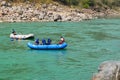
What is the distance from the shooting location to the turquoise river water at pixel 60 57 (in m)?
30.6

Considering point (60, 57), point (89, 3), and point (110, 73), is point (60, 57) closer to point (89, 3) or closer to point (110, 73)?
point (110, 73)

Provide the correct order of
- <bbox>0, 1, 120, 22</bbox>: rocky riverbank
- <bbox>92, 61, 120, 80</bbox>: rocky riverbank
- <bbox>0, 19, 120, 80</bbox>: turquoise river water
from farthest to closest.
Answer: <bbox>0, 1, 120, 22</bbox>: rocky riverbank
<bbox>0, 19, 120, 80</bbox>: turquoise river water
<bbox>92, 61, 120, 80</bbox>: rocky riverbank

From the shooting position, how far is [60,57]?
3997 cm

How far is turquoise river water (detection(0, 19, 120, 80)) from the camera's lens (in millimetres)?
30625

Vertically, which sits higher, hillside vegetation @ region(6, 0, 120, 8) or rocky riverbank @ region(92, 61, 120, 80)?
rocky riverbank @ region(92, 61, 120, 80)

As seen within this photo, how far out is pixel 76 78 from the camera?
29.2 meters

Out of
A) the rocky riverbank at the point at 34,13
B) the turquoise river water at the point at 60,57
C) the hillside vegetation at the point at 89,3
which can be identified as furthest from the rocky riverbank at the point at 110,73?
the hillside vegetation at the point at 89,3

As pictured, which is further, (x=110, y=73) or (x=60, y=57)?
(x=60, y=57)

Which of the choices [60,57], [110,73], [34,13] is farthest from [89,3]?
[110,73]

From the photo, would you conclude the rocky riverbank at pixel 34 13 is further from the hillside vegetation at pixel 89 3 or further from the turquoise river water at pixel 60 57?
the turquoise river water at pixel 60 57

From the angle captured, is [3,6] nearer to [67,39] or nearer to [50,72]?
[67,39]

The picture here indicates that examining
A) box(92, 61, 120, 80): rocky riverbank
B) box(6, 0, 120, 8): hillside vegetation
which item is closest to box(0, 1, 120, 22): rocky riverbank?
box(6, 0, 120, 8): hillside vegetation

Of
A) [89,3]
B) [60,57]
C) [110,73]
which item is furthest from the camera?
[89,3]

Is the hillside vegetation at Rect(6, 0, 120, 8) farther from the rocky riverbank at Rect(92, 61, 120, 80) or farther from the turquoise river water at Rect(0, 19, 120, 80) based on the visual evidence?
the rocky riverbank at Rect(92, 61, 120, 80)
